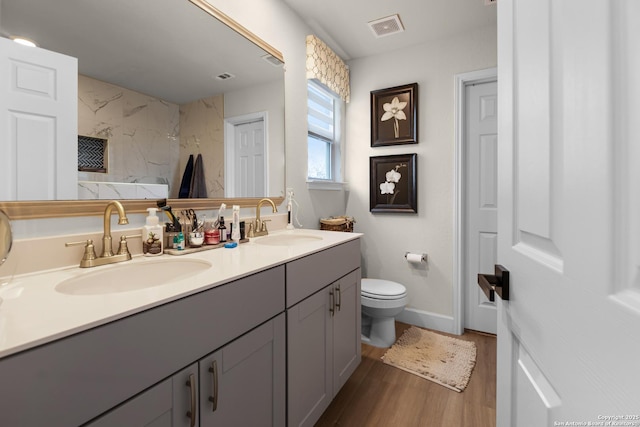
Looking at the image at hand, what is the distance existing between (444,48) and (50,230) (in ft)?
9.39

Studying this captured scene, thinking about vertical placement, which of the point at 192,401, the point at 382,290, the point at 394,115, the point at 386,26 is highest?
the point at 386,26

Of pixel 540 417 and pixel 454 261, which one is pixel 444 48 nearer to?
pixel 454 261

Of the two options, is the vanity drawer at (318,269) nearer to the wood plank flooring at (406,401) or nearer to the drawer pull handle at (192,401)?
the drawer pull handle at (192,401)

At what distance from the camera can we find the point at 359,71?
2.78 metres

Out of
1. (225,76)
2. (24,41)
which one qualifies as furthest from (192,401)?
(225,76)

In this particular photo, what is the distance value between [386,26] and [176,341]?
2531 millimetres

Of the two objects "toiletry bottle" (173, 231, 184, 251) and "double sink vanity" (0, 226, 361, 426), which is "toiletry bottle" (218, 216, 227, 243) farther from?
"toiletry bottle" (173, 231, 184, 251)

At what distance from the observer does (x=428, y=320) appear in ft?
8.30

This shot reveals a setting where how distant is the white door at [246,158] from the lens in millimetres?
1615

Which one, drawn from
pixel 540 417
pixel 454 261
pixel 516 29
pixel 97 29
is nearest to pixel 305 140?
pixel 97 29

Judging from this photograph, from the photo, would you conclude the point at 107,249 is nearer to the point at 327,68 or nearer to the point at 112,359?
the point at 112,359

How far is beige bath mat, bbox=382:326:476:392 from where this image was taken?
1.83 meters

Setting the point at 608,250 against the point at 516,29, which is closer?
the point at 608,250

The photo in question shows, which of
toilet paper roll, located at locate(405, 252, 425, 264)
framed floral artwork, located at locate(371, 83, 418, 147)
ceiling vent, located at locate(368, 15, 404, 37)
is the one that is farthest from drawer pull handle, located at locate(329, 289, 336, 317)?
ceiling vent, located at locate(368, 15, 404, 37)
